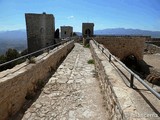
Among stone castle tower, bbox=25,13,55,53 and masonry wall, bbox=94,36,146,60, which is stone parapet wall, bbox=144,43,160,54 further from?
stone castle tower, bbox=25,13,55,53

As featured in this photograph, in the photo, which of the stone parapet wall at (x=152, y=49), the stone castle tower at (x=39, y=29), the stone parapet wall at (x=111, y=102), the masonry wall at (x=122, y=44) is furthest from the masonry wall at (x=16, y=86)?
the stone castle tower at (x=39, y=29)

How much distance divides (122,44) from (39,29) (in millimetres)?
18279

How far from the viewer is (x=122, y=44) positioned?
17188 millimetres

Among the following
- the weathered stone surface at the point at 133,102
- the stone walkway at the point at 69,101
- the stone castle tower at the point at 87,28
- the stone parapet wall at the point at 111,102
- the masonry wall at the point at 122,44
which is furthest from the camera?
the stone castle tower at the point at 87,28

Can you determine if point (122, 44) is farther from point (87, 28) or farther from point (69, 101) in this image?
point (87, 28)

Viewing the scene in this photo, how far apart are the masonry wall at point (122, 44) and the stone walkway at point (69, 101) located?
10.4m

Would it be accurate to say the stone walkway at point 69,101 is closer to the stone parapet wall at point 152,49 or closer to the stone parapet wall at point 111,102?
the stone parapet wall at point 111,102

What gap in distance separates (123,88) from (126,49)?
14741mm

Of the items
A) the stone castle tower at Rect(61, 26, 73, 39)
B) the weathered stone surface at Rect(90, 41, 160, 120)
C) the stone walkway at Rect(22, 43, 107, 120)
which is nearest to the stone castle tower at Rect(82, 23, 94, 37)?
the stone castle tower at Rect(61, 26, 73, 39)

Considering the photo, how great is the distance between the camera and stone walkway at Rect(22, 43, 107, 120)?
160 inches

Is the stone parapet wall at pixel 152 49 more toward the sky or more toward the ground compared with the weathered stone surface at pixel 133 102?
more toward the ground

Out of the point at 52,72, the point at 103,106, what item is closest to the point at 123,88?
the point at 103,106

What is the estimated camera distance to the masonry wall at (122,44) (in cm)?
1695

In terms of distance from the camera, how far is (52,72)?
7.65m
